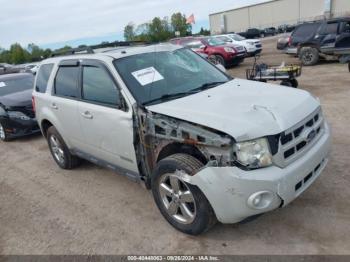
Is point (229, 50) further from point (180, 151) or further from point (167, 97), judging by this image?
point (180, 151)

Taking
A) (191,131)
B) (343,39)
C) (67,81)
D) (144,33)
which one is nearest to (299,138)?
(191,131)

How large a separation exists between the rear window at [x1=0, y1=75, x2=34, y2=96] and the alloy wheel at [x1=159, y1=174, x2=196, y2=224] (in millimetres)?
6734

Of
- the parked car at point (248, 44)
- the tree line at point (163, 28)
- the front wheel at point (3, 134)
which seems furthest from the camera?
the tree line at point (163, 28)

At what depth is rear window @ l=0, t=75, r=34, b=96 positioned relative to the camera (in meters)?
8.60

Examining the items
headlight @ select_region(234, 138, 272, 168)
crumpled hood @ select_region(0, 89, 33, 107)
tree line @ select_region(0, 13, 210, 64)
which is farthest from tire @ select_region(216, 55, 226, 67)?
tree line @ select_region(0, 13, 210, 64)

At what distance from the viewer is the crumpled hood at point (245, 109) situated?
2820mm

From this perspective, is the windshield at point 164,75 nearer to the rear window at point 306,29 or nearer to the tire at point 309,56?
the tire at point 309,56

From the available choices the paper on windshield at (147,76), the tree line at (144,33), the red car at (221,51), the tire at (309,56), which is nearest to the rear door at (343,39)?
the tire at (309,56)

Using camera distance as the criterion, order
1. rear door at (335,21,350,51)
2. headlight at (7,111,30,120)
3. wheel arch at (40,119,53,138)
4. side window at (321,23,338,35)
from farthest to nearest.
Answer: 1. side window at (321,23,338,35)
2. rear door at (335,21,350,51)
3. headlight at (7,111,30,120)
4. wheel arch at (40,119,53,138)

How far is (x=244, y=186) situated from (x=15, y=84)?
8.10 m

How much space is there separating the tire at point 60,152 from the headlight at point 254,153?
328 cm

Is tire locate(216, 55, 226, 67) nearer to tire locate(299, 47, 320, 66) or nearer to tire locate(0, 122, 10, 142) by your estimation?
tire locate(299, 47, 320, 66)

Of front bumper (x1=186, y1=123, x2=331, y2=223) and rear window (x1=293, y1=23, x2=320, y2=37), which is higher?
front bumper (x1=186, y1=123, x2=331, y2=223)

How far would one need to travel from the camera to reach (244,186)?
8.95ft
